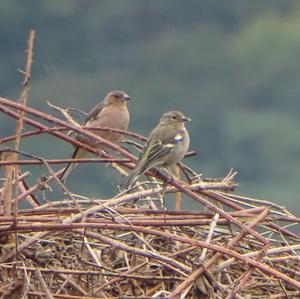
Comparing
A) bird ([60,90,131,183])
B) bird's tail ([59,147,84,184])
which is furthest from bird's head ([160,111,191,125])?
bird ([60,90,131,183])

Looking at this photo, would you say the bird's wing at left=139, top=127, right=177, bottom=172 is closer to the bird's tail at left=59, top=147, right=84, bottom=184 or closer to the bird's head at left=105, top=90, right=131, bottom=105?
the bird's tail at left=59, top=147, right=84, bottom=184

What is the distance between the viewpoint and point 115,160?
421cm

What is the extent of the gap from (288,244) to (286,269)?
0.50 ft

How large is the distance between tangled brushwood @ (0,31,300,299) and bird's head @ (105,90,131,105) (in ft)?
11.1

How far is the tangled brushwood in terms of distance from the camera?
385cm

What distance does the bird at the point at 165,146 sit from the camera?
4.98 metres

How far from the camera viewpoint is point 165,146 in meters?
5.73

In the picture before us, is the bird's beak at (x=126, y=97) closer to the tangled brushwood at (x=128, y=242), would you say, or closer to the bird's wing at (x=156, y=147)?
the bird's wing at (x=156, y=147)

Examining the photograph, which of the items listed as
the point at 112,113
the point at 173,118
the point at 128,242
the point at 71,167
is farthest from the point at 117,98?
the point at 128,242

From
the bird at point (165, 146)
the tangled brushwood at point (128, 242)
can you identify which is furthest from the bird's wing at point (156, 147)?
the tangled brushwood at point (128, 242)

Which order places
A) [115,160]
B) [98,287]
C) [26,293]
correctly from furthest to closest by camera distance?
[115,160], [98,287], [26,293]

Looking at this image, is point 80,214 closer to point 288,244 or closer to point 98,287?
point 98,287

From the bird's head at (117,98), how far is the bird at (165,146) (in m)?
1.70

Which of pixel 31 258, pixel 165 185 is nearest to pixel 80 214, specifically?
pixel 31 258
